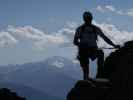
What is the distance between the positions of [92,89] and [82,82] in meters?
0.64

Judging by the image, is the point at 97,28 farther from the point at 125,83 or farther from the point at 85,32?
the point at 125,83

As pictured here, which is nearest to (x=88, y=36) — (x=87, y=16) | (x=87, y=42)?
(x=87, y=42)

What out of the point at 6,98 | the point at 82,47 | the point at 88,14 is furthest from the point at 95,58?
the point at 6,98

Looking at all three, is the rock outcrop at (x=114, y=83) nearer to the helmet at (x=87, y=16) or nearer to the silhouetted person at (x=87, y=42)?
the silhouetted person at (x=87, y=42)

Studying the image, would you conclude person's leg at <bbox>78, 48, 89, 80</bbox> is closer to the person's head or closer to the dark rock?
the person's head

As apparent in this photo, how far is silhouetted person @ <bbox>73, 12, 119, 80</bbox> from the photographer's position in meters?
17.8

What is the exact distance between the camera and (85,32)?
1806 centimetres

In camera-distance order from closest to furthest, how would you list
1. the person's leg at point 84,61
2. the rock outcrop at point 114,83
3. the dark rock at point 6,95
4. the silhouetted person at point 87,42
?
1. the rock outcrop at point 114,83
2. the silhouetted person at point 87,42
3. the person's leg at point 84,61
4. the dark rock at point 6,95

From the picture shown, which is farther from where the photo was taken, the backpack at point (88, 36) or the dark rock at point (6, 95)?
the dark rock at point (6, 95)

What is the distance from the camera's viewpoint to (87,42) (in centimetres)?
1794

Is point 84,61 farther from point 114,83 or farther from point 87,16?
point 114,83

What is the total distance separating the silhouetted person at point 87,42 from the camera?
17.8 meters

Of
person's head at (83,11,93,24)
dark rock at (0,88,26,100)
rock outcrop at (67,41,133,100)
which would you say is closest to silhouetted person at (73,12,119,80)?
person's head at (83,11,93,24)

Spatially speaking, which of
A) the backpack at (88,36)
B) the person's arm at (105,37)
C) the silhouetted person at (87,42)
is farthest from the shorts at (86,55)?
the person's arm at (105,37)
